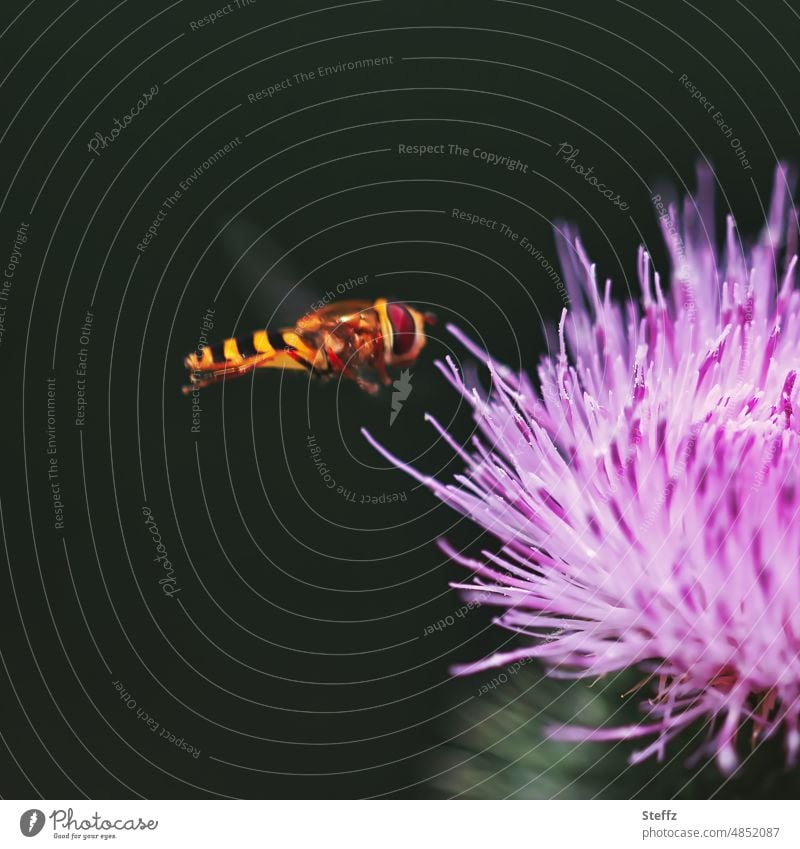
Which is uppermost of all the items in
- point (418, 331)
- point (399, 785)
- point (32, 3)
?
point (32, 3)

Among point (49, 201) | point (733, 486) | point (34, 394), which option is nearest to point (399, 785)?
point (733, 486)

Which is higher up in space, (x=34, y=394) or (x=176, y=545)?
(x=34, y=394)

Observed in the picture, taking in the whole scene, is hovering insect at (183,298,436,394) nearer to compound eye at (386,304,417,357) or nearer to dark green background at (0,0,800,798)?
→ compound eye at (386,304,417,357)

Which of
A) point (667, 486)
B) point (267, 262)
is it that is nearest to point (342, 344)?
point (267, 262)

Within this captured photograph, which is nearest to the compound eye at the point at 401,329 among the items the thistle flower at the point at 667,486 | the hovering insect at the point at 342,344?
the hovering insect at the point at 342,344

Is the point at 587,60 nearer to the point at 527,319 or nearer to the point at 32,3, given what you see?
the point at 527,319

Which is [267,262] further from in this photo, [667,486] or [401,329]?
[667,486]
